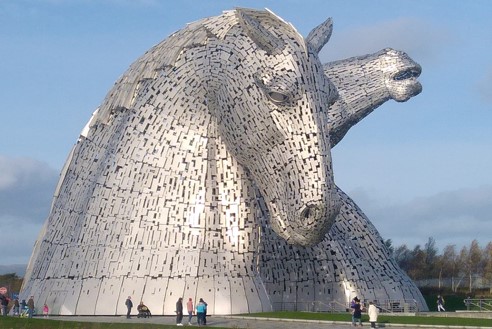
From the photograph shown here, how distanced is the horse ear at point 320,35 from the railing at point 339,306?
7288 mm

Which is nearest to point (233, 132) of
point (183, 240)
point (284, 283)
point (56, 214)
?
point (183, 240)

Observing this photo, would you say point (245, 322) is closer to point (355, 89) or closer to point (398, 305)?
point (398, 305)

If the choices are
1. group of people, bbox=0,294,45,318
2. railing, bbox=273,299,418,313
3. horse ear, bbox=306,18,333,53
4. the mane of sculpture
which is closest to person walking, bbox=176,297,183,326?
the mane of sculpture

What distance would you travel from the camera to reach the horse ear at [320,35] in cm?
2546

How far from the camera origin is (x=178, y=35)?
2611cm

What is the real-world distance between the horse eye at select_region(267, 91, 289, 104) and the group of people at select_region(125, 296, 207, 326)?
17.5 ft

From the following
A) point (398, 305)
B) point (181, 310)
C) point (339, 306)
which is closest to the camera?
point (181, 310)

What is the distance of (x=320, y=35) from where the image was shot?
25.9 metres

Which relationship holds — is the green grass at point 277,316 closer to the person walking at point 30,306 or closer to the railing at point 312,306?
the railing at point 312,306

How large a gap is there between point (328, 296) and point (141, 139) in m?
7.35

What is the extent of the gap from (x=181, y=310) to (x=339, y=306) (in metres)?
6.54

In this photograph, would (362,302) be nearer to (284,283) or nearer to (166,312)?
(284,283)

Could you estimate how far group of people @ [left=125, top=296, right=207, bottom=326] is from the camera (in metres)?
22.1

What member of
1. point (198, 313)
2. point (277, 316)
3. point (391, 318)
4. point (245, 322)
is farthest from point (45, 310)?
point (391, 318)
